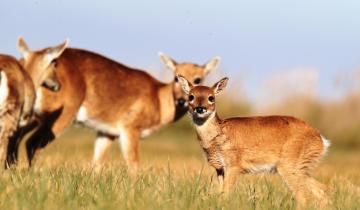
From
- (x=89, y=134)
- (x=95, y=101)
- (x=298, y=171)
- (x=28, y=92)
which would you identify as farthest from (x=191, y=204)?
(x=89, y=134)

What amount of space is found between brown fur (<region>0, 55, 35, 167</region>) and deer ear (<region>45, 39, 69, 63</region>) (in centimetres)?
166

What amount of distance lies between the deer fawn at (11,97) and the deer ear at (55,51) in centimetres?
153

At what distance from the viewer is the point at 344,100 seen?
81.5 ft

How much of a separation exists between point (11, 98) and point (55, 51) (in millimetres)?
2441

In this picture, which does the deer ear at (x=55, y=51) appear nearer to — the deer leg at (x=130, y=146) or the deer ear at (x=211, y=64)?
the deer leg at (x=130, y=146)

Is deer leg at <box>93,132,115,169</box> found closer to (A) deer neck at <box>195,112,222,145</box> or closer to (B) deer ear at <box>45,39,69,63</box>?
(B) deer ear at <box>45,39,69,63</box>

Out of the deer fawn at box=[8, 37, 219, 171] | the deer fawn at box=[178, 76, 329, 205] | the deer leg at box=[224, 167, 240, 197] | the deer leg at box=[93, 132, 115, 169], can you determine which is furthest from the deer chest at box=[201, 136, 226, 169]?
the deer leg at box=[93, 132, 115, 169]

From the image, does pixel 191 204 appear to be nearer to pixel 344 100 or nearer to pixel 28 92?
pixel 28 92

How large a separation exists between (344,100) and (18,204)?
2029cm

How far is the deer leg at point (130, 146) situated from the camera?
12.9 meters

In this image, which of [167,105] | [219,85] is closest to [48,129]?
[167,105]

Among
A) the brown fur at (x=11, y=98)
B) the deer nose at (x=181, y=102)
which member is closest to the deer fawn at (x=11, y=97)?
the brown fur at (x=11, y=98)

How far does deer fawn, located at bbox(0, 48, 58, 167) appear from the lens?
9.09 meters

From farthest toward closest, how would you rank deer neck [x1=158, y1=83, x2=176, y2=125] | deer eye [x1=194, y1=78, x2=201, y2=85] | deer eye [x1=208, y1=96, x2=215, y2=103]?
1. deer neck [x1=158, y1=83, x2=176, y2=125]
2. deer eye [x1=194, y1=78, x2=201, y2=85]
3. deer eye [x1=208, y1=96, x2=215, y2=103]
